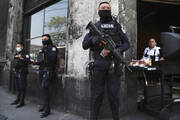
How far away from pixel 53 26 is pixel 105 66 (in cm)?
334

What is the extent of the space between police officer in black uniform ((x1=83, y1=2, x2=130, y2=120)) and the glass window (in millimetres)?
2036

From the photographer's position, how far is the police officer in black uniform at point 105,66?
101 inches

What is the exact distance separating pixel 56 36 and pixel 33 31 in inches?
71.4

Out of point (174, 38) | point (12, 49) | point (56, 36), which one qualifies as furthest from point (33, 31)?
point (174, 38)

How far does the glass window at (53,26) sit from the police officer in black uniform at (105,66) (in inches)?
80.2

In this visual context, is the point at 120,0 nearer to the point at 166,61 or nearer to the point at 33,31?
the point at 166,61

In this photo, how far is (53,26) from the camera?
533cm

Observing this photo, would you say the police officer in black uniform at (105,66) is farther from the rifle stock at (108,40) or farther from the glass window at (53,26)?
the glass window at (53,26)

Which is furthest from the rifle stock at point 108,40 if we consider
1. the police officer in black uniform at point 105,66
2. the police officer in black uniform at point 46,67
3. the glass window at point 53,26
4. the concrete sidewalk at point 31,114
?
the glass window at point 53,26

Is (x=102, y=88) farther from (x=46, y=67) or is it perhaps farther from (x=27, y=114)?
(x=27, y=114)

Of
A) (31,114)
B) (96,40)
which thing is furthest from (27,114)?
(96,40)

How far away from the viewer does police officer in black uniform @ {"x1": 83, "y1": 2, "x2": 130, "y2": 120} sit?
8.45 feet

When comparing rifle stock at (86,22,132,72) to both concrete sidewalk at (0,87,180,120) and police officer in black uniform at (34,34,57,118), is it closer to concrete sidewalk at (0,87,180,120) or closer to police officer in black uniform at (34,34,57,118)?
concrete sidewalk at (0,87,180,120)

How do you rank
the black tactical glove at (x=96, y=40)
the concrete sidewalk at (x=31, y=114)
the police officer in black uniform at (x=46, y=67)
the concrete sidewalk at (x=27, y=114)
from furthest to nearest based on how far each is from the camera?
the police officer in black uniform at (x=46, y=67), the concrete sidewalk at (x=27, y=114), the concrete sidewalk at (x=31, y=114), the black tactical glove at (x=96, y=40)
